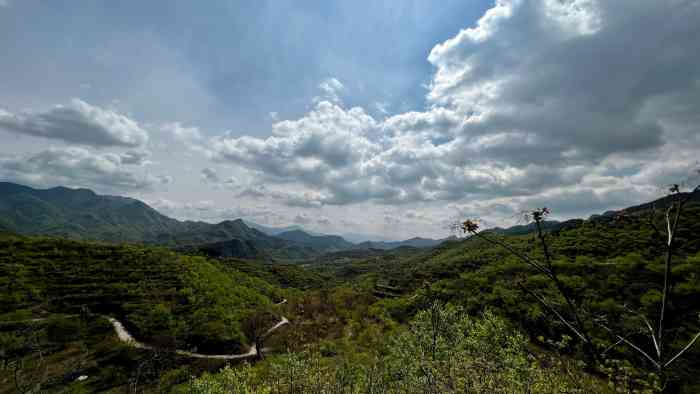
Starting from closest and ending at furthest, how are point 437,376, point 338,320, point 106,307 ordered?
point 437,376 → point 106,307 → point 338,320

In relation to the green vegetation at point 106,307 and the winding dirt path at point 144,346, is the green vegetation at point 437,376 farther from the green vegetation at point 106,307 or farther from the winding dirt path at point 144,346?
the winding dirt path at point 144,346

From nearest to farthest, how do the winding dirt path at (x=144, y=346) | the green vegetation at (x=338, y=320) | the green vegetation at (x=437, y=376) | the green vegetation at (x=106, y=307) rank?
the green vegetation at (x=437, y=376) < the green vegetation at (x=338, y=320) < the green vegetation at (x=106, y=307) < the winding dirt path at (x=144, y=346)

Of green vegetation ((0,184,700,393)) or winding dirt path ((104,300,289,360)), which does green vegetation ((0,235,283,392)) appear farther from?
winding dirt path ((104,300,289,360))

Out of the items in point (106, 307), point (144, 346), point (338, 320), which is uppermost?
point (106, 307)

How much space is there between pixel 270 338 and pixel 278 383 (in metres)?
34.5

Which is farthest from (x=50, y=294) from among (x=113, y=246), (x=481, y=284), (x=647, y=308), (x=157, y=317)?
(x=647, y=308)

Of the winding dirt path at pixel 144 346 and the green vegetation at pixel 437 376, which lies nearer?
the green vegetation at pixel 437 376

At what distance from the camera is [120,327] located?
1351 inches

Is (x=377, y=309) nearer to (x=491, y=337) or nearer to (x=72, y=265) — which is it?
(x=491, y=337)

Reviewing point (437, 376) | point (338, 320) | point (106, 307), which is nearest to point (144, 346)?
point (106, 307)

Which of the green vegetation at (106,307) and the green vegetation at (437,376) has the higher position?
the green vegetation at (437,376)

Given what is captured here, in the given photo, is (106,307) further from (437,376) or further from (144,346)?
(437,376)

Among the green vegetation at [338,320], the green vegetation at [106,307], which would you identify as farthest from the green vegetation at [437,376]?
the green vegetation at [106,307]

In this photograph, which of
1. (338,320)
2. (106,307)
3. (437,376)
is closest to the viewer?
(437,376)
